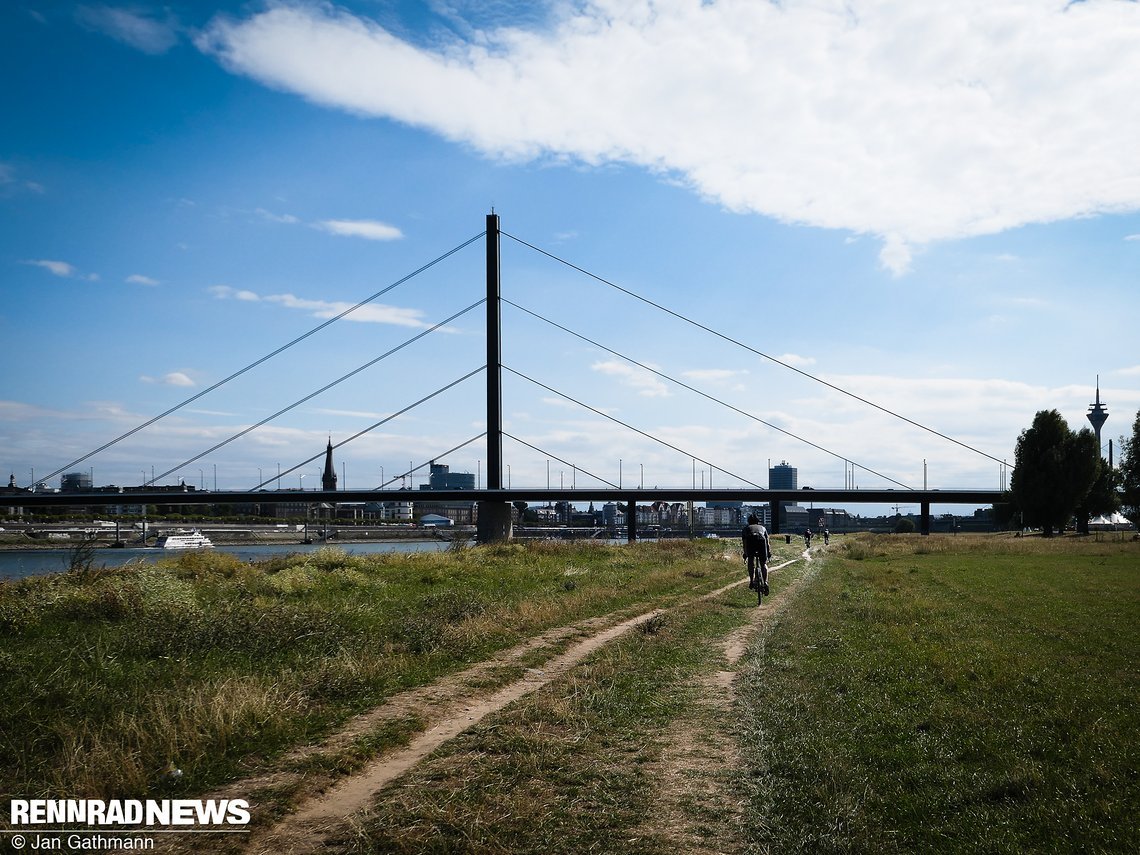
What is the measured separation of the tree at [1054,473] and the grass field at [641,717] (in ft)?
199

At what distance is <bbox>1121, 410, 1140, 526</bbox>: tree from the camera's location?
198 feet

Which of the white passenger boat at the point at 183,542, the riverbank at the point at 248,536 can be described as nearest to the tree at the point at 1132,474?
the riverbank at the point at 248,536

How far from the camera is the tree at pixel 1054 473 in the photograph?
70.3 m

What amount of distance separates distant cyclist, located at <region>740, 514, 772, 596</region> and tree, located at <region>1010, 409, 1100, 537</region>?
6126 cm

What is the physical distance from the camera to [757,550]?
20.2 meters

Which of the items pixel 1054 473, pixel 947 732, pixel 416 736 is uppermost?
pixel 1054 473

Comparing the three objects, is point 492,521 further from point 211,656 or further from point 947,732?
point 947,732

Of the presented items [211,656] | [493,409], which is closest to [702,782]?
[211,656]

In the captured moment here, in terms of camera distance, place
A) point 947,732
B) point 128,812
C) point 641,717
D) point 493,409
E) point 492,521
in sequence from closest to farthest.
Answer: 1. point 128,812
2. point 947,732
3. point 641,717
4. point 493,409
5. point 492,521

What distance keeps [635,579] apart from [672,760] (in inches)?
717

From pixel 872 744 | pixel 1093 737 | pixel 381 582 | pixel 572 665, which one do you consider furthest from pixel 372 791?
pixel 381 582

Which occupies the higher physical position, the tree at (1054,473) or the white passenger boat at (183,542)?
the tree at (1054,473)

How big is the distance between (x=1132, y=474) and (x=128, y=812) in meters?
72.5

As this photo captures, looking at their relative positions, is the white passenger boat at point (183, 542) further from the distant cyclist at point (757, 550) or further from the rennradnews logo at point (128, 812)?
the rennradnews logo at point (128, 812)
